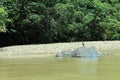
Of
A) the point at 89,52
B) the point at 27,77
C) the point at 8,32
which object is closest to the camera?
the point at 27,77

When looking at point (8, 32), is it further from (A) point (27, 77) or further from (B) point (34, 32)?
(A) point (27, 77)

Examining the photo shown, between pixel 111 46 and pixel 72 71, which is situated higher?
pixel 72 71

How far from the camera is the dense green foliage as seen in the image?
2936 centimetres

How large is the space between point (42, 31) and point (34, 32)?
2.16 ft

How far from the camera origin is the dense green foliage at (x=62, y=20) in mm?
29359

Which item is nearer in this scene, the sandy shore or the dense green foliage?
the sandy shore

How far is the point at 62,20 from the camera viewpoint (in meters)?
33.8

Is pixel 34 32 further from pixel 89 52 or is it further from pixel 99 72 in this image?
pixel 99 72

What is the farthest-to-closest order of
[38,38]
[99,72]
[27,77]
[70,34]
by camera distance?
[70,34] < [38,38] < [99,72] < [27,77]

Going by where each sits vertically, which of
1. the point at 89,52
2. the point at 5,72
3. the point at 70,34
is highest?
the point at 5,72

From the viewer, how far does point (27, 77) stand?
39.1ft

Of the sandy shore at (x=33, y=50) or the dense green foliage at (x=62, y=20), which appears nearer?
the sandy shore at (x=33, y=50)

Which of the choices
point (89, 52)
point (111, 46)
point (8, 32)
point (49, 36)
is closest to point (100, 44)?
point (111, 46)

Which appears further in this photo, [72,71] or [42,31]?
[42,31]
